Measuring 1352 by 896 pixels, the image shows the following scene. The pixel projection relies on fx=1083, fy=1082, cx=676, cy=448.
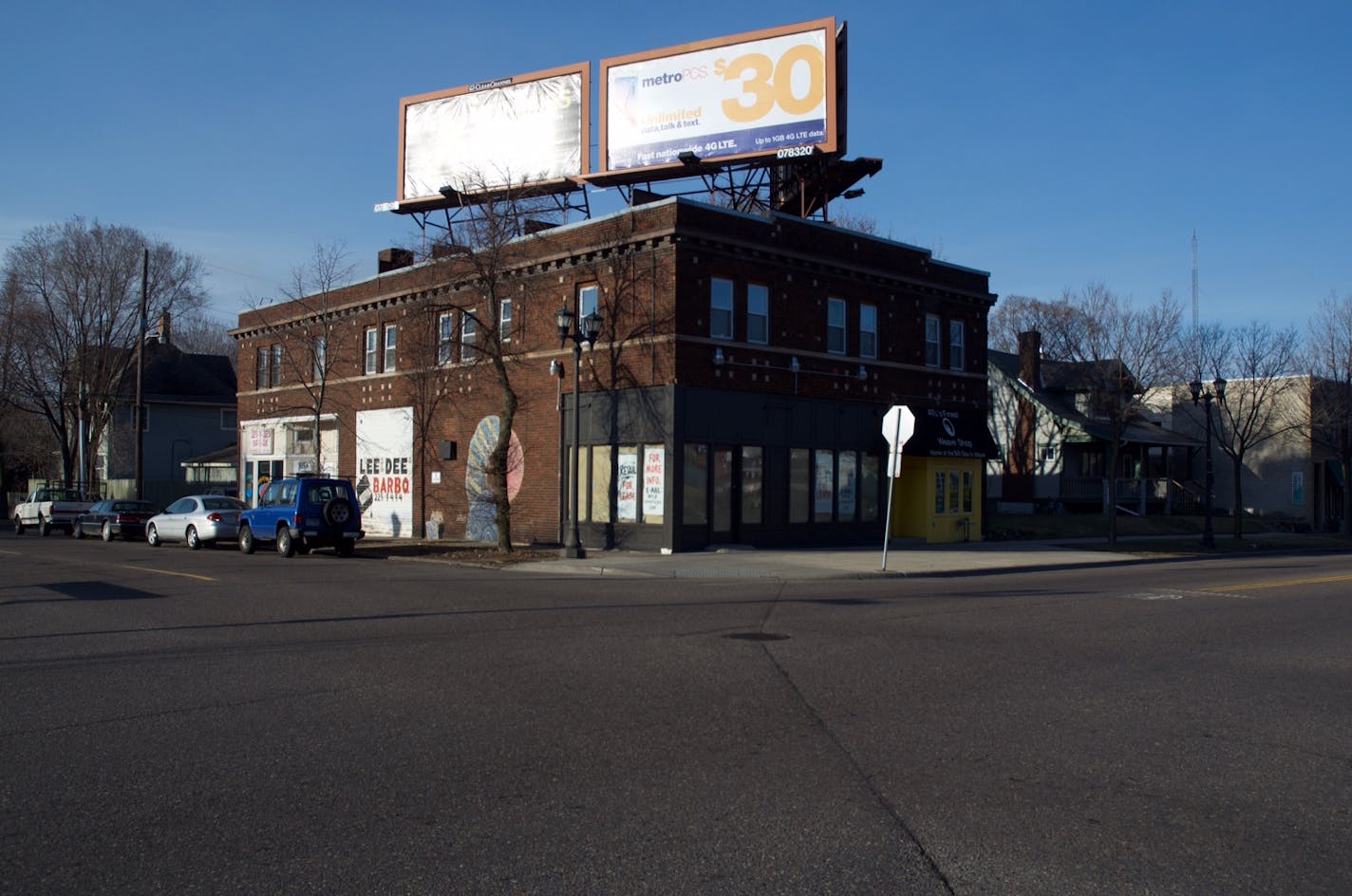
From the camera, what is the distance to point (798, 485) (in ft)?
92.0

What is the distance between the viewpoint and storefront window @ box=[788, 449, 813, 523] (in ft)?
91.2

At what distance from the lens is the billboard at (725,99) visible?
28891mm

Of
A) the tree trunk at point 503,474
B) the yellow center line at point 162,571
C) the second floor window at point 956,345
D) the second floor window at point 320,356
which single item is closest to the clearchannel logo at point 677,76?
the second floor window at point 956,345

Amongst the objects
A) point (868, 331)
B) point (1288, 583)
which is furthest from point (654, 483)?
point (1288, 583)

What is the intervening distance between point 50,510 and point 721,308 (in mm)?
29293

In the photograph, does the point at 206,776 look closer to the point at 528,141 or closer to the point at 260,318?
the point at 528,141

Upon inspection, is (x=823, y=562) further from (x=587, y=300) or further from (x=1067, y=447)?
(x=1067, y=447)

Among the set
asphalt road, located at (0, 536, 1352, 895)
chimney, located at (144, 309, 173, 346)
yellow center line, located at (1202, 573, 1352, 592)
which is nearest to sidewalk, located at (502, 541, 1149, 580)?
yellow center line, located at (1202, 573, 1352, 592)

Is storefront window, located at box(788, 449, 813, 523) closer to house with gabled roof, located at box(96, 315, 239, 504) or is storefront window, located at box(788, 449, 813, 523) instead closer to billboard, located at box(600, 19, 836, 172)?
billboard, located at box(600, 19, 836, 172)

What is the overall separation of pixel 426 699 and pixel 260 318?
37457 mm

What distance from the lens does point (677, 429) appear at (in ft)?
83.2

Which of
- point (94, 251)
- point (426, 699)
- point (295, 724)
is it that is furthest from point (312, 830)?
point (94, 251)

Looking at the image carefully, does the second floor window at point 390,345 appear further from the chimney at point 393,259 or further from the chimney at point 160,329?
the chimney at point 160,329

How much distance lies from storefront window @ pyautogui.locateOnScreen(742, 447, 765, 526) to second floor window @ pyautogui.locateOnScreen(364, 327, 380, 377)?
1543 cm
